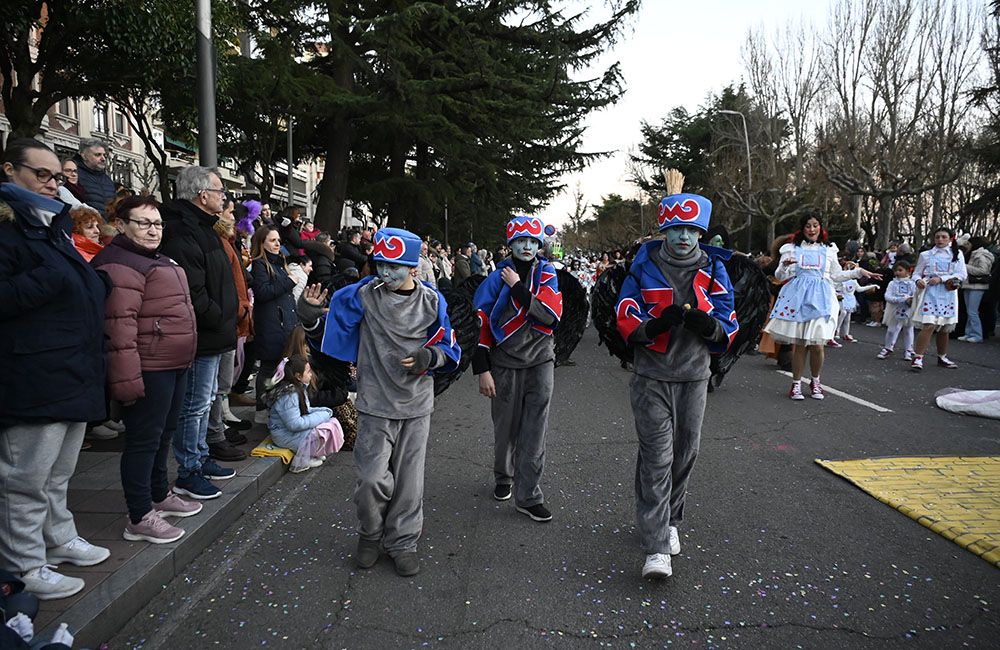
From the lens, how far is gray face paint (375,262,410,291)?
3.53 metres

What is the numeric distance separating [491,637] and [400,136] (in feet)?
55.2

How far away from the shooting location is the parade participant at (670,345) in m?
3.50

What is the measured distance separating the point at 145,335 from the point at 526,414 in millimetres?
2296

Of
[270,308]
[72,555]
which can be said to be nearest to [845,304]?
[270,308]

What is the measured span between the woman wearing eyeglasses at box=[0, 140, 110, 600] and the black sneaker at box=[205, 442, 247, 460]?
1.92 metres

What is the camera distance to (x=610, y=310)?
399 centimetres

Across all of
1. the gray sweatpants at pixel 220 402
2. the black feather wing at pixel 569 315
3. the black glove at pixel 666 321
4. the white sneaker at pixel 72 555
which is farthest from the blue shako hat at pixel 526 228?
the white sneaker at pixel 72 555

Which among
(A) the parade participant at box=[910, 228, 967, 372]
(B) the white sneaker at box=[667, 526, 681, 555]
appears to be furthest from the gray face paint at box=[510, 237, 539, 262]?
(A) the parade participant at box=[910, 228, 967, 372]

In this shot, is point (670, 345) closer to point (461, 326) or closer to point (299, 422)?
point (461, 326)

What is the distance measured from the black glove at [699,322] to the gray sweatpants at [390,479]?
4.95ft

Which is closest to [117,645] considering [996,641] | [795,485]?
[996,641]

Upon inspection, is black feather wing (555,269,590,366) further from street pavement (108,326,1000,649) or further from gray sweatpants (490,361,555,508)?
street pavement (108,326,1000,649)

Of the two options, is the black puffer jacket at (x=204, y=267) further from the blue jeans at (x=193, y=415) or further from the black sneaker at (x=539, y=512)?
the black sneaker at (x=539, y=512)

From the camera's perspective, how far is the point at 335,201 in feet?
58.3
